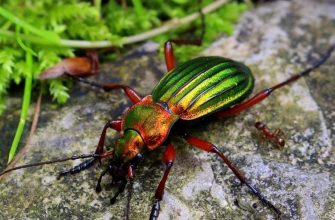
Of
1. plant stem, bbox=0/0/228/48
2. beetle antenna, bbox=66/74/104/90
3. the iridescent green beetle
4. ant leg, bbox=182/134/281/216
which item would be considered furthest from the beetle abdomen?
plant stem, bbox=0/0/228/48

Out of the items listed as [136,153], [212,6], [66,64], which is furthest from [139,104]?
[212,6]

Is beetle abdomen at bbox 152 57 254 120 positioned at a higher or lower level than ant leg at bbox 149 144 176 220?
higher

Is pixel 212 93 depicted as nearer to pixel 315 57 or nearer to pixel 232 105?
pixel 232 105

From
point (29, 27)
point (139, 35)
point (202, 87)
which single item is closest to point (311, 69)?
point (202, 87)

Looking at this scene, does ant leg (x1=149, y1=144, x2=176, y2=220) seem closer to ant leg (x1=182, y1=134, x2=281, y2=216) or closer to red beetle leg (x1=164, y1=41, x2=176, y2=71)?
ant leg (x1=182, y1=134, x2=281, y2=216)

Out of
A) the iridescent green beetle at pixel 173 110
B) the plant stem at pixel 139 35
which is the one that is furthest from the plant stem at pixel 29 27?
the iridescent green beetle at pixel 173 110

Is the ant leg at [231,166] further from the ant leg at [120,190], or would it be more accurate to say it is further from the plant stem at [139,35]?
the plant stem at [139,35]

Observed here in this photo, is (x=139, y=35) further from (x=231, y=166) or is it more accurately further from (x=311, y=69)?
(x=231, y=166)
